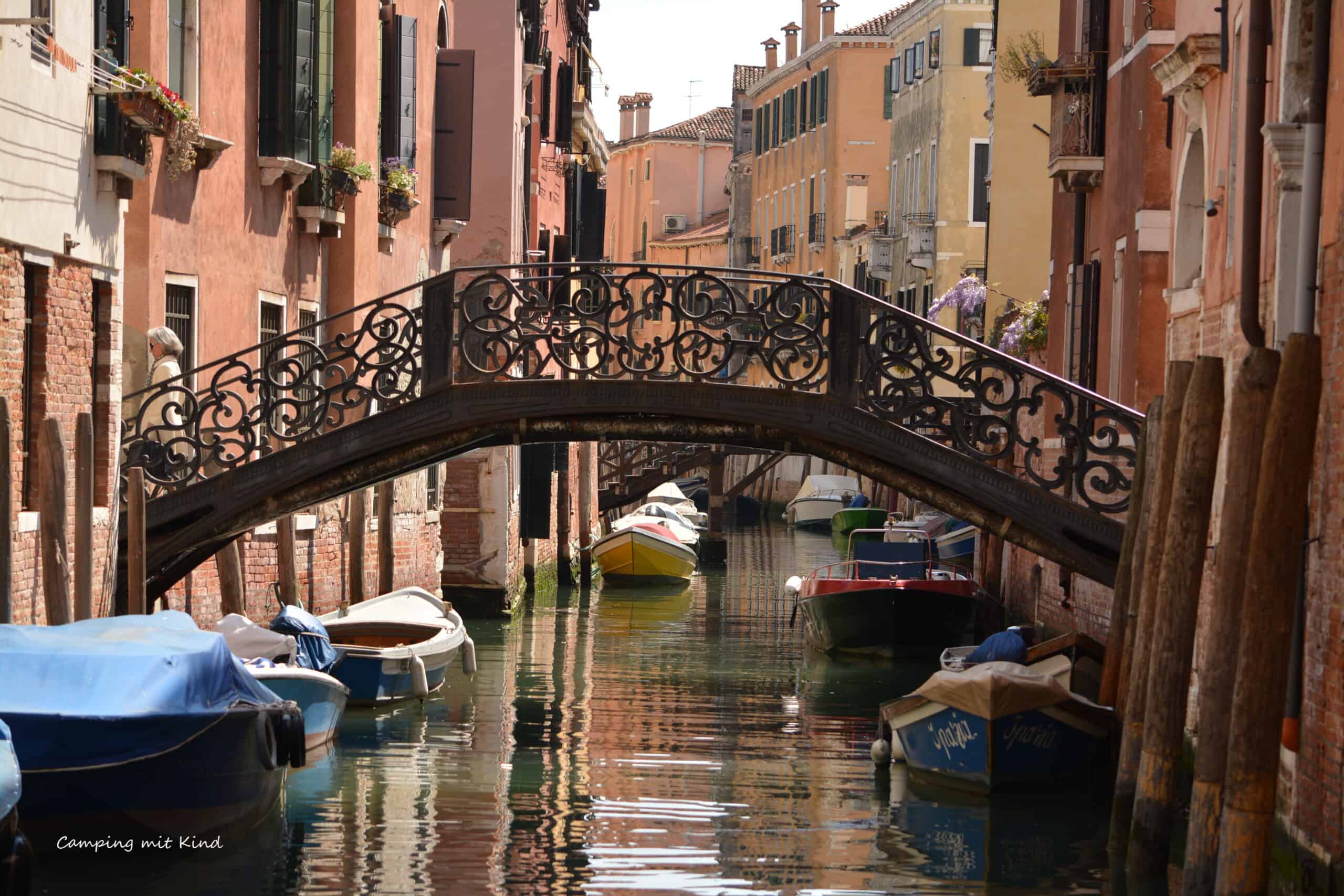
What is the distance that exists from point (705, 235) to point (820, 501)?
57.8 feet

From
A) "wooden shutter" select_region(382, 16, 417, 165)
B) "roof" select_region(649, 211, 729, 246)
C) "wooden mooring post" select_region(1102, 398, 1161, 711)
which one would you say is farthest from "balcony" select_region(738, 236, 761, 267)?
"wooden mooring post" select_region(1102, 398, 1161, 711)

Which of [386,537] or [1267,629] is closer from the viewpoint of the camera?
[1267,629]

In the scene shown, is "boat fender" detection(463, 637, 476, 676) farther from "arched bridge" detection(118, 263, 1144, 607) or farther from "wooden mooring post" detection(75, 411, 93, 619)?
"wooden mooring post" detection(75, 411, 93, 619)

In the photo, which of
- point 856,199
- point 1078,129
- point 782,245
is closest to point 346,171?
point 1078,129

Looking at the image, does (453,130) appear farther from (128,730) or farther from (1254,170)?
(128,730)

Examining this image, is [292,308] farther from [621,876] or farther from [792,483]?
[792,483]

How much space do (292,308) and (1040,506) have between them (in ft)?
22.5

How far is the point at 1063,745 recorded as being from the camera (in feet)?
39.8

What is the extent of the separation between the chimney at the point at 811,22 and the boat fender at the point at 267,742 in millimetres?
41543

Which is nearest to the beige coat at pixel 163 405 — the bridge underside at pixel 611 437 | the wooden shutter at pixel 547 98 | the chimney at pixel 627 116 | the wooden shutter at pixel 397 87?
the bridge underside at pixel 611 437

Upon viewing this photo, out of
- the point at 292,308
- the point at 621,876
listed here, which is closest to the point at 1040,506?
the point at 621,876

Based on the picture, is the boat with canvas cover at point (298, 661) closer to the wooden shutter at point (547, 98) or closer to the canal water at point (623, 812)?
the canal water at point (623, 812)

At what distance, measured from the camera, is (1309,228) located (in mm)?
8680

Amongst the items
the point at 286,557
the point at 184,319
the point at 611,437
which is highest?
the point at 184,319
